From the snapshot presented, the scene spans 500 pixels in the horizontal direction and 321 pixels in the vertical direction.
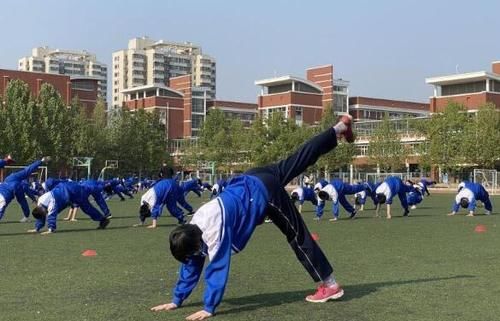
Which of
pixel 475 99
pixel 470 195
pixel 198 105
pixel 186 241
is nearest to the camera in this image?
pixel 186 241

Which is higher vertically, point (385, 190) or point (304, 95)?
point (304, 95)

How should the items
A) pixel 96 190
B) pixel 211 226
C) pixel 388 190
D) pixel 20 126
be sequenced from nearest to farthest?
pixel 211 226, pixel 96 190, pixel 388 190, pixel 20 126

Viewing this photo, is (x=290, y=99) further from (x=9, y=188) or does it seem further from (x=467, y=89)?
(x=9, y=188)

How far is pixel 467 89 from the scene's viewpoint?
3191 inches

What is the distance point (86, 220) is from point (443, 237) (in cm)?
1204

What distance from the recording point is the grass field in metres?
6.90

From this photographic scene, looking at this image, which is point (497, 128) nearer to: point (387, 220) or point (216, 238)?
point (387, 220)

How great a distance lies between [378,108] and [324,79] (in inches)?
528

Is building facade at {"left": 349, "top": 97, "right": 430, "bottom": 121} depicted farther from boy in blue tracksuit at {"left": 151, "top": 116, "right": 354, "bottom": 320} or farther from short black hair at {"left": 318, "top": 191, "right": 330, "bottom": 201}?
boy in blue tracksuit at {"left": 151, "top": 116, "right": 354, "bottom": 320}

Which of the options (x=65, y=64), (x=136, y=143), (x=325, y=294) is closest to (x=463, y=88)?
(x=136, y=143)

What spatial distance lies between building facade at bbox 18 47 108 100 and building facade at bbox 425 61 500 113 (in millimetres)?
118703

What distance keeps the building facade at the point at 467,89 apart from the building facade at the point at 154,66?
3426 inches

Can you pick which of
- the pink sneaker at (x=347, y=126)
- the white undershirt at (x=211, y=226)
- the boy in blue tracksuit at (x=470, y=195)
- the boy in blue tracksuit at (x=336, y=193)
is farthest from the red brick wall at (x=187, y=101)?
the white undershirt at (x=211, y=226)

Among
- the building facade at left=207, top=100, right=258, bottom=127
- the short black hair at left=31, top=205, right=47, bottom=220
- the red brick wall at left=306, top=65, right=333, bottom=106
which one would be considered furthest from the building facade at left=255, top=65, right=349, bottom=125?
the short black hair at left=31, top=205, right=47, bottom=220
